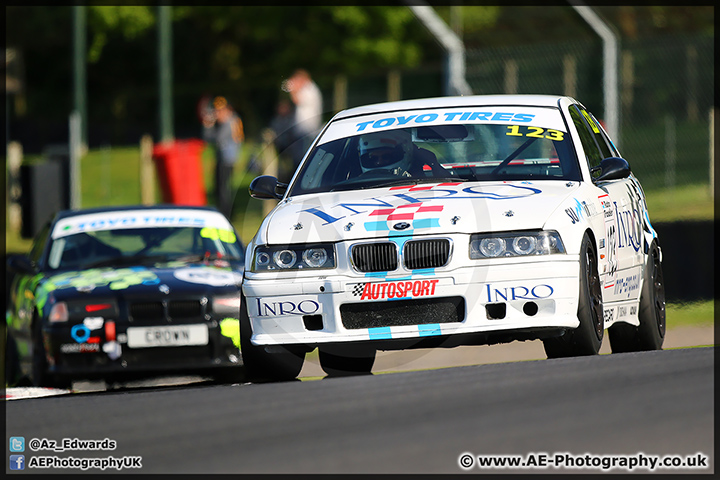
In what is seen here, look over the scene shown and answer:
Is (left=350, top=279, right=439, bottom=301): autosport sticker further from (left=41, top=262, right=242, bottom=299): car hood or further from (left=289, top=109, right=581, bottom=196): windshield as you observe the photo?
(left=41, top=262, right=242, bottom=299): car hood

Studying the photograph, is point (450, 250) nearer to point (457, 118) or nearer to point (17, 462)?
point (457, 118)

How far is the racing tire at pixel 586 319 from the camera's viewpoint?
7.15 metres

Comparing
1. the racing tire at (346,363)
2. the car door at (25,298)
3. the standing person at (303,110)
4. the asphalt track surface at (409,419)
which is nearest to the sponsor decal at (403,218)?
the asphalt track surface at (409,419)

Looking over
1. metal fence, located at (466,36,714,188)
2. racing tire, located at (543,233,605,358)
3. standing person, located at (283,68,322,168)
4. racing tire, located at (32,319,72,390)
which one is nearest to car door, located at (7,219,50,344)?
racing tire, located at (32,319,72,390)

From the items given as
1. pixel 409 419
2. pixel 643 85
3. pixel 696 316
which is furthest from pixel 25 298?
pixel 643 85

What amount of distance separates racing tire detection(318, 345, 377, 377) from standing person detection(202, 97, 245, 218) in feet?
48.4

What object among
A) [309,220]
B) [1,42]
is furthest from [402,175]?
[1,42]

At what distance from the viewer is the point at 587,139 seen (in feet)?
28.3

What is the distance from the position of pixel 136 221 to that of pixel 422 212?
492cm

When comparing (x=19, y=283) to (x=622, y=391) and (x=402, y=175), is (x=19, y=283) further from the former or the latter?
(x=622, y=391)

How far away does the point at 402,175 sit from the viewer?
812cm

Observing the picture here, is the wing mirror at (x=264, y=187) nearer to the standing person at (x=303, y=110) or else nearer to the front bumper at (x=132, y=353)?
the front bumper at (x=132, y=353)

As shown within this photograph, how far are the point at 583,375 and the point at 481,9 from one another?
43.7 m

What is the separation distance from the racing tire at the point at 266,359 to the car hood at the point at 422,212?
53cm
